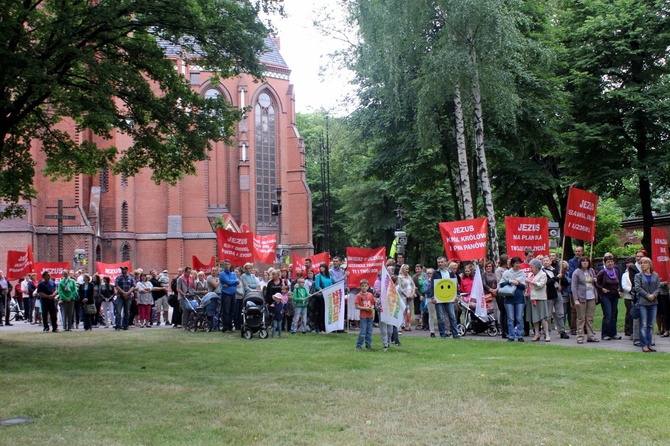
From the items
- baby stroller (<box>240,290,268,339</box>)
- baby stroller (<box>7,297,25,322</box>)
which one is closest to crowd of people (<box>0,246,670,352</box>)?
baby stroller (<box>240,290,268,339</box>)

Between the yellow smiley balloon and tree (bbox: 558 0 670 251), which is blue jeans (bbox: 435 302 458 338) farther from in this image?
tree (bbox: 558 0 670 251)

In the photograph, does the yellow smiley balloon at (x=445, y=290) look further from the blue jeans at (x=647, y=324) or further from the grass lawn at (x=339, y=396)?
the blue jeans at (x=647, y=324)

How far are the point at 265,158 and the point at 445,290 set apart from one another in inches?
2081

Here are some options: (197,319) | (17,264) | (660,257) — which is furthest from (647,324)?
(17,264)

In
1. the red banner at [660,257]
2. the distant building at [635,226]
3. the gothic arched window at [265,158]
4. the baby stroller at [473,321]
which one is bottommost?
the baby stroller at [473,321]

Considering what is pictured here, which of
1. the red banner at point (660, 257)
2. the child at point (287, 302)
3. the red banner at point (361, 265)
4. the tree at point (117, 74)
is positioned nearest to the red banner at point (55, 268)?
the tree at point (117, 74)

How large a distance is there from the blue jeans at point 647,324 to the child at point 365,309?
16.7 ft

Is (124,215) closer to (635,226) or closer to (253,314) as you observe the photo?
(635,226)

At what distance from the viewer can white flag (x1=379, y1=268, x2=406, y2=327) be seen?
571 inches

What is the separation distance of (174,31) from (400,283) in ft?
25.4

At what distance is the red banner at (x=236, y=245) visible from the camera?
2134 cm

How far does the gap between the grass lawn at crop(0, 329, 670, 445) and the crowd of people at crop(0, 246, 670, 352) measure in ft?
5.86

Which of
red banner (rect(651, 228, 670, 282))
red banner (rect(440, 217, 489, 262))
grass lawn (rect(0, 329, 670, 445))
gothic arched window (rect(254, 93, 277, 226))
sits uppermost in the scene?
gothic arched window (rect(254, 93, 277, 226))

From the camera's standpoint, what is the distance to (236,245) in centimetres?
2148
